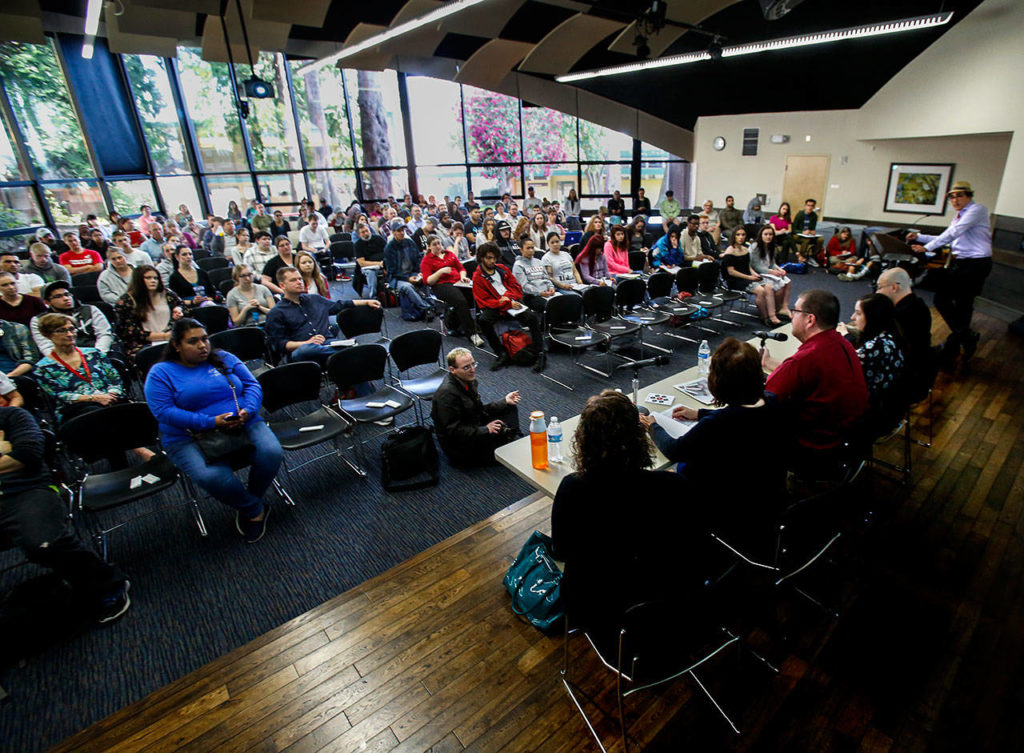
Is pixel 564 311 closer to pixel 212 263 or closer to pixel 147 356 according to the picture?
pixel 147 356

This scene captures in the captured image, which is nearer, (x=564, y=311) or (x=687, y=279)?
(x=564, y=311)

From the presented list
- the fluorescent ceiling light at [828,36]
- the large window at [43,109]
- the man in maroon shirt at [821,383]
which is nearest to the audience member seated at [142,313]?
the man in maroon shirt at [821,383]

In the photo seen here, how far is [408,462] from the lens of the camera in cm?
379

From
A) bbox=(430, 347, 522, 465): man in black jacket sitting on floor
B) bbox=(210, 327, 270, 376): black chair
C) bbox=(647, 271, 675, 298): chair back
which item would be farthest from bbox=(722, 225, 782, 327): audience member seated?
bbox=(210, 327, 270, 376): black chair

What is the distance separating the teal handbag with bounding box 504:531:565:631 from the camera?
253 cm

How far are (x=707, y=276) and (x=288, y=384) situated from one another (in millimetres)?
5761

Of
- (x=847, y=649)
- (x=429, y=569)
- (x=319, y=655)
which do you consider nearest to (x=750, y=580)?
(x=847, y=649)

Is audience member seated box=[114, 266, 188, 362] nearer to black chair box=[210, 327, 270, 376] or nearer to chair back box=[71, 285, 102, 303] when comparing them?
black chair box=[210, 327, 270, 376]

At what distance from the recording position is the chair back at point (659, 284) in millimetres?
6568

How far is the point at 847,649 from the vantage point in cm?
240

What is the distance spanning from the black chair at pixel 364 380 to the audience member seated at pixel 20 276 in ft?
13.1

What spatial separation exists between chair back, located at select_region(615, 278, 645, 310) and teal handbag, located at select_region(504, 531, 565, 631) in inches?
161

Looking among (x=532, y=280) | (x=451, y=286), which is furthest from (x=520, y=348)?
(x=451, y=286)

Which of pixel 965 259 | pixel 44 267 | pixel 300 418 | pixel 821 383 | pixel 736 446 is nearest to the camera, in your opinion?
pixel 736 446
